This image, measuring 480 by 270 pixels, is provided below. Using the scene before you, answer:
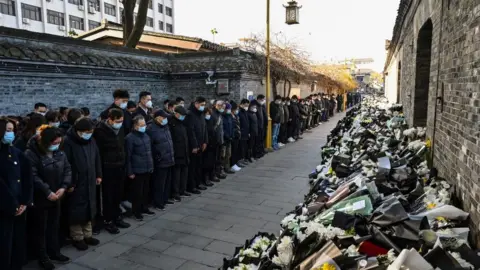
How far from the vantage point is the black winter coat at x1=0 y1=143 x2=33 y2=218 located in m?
3.66

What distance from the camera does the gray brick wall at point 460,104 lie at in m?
2.93

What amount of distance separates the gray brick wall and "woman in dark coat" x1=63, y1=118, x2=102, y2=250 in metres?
4.12

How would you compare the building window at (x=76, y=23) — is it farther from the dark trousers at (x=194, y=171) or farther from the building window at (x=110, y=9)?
the dark trousers at (x=194, y=171)

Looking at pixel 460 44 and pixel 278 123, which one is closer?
pixel 460 44

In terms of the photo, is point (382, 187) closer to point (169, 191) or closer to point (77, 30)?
point (169, 191)

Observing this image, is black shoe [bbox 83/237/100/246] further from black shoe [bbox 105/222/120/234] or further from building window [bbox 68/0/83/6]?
building window [bbox 68/0/83/6]

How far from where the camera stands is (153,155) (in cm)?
616

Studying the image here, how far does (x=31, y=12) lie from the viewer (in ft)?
113

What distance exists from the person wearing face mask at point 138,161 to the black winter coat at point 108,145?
0.92 ft

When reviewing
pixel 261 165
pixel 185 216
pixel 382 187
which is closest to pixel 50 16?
pixel 261 165

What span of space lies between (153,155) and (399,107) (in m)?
7.30

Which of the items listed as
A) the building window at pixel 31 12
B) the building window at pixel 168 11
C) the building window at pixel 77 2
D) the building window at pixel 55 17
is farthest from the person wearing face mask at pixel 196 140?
the building window at pixel 168 11

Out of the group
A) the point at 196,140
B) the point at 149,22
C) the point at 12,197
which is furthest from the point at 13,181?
the point at 149,22

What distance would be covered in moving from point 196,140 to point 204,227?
213 cm
